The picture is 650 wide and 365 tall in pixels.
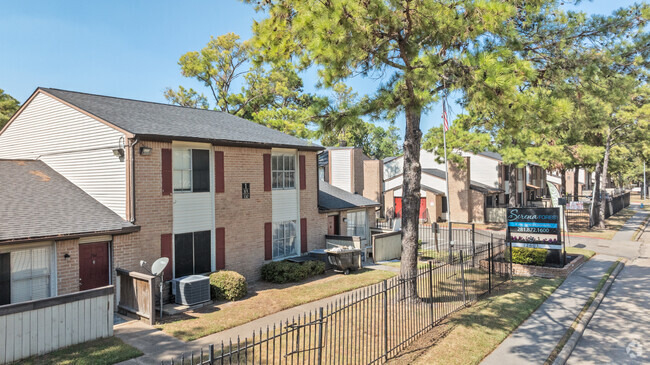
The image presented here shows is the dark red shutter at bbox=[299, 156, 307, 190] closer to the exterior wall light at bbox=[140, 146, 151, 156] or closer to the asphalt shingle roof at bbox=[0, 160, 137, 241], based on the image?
the exterior wall light at bbox=[140, 146, 151, 156]

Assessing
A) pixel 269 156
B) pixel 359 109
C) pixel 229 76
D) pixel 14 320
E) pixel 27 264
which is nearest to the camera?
pixel 14 320

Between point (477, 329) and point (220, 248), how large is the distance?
9120 mm

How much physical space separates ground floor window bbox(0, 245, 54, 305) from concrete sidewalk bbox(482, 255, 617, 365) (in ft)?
37.5

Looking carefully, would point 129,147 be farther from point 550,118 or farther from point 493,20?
point 550,118

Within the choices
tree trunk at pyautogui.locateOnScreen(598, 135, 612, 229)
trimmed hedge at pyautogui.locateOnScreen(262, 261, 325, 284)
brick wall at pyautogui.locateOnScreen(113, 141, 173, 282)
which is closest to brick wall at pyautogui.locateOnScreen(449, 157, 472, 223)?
tree trunk at pyautogui.locateOnScreen(598, 135, 612, 229)

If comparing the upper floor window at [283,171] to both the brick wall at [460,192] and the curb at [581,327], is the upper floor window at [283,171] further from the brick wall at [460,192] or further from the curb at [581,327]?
the brick wall at [460,192]

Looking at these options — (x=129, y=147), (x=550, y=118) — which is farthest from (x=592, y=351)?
(x=129, y=147)

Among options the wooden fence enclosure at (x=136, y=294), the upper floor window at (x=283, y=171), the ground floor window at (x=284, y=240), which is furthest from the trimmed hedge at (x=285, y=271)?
the wooden fence enclosure at (x=136, y=294)

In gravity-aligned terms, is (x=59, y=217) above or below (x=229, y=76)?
below

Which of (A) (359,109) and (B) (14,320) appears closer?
(B) (14,320)

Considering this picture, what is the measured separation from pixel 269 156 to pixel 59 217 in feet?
25.8

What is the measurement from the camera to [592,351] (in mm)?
9469

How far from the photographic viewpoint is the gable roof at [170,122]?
44.4ft

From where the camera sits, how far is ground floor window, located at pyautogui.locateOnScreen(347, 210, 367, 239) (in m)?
22.3
